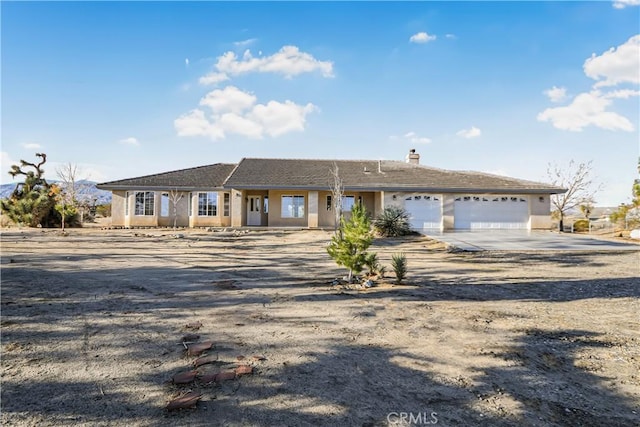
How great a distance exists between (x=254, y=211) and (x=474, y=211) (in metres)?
14.4

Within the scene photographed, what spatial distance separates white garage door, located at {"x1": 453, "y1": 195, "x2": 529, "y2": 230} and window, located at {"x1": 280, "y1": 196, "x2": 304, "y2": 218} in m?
9.83

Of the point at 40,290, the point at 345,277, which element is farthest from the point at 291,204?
the point at 40,290

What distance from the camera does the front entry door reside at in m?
23.8

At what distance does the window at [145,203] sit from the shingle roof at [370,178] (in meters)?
5.98

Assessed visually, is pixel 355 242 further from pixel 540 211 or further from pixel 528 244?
pixel 540 211

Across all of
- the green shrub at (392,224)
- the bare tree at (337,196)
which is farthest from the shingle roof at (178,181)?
the green shrub at (392,224)

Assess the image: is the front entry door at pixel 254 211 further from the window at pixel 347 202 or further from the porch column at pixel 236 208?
the window at pixel 347 202

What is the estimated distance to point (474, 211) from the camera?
863 inches

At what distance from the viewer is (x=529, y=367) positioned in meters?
3.87

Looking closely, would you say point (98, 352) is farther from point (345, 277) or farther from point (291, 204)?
point (291, 204)

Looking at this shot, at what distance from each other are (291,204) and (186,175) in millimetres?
8644

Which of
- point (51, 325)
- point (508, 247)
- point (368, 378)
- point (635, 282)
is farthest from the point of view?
point (508, 247)

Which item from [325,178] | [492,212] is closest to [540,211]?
[492,212]

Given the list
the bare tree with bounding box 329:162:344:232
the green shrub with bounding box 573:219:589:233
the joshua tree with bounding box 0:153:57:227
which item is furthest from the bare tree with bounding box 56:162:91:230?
the green shrub with bounding box 573:219:589:233
